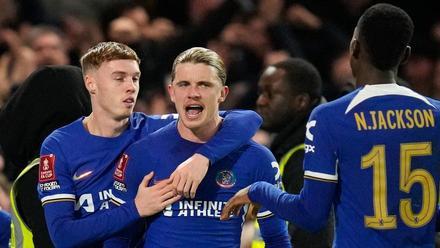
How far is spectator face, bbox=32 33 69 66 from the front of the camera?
8.49 metres

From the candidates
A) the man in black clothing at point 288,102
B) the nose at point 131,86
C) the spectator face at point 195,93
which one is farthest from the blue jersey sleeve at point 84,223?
the man in black clothing at point 288,102

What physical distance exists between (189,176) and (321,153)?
1.93 feet

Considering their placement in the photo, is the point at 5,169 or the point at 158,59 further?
the point at 158,59

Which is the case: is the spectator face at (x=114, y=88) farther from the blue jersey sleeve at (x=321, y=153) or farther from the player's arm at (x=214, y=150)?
the blue jersey sleeve at (x=321, y=153)

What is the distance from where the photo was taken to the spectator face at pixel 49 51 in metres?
8.49

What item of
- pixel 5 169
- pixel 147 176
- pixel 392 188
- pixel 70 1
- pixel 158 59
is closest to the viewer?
pixel 392 188

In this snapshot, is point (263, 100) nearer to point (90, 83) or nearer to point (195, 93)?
point (90, 83)

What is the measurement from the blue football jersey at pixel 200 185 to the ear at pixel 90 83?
363 mm

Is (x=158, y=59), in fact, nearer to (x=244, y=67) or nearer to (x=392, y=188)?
(x=244, y=67)

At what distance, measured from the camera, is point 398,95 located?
13.0 ft

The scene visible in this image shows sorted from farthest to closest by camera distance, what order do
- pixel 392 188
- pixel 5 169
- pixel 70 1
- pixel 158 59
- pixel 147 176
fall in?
pixel 70 1
pixel 158 59
pixel 5 169
pixel 147 176
pixel 392 188

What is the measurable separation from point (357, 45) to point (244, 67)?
5.06 metres

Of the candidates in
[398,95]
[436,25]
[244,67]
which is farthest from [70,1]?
[398,95]

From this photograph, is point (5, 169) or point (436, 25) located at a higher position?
point (436, 25)
